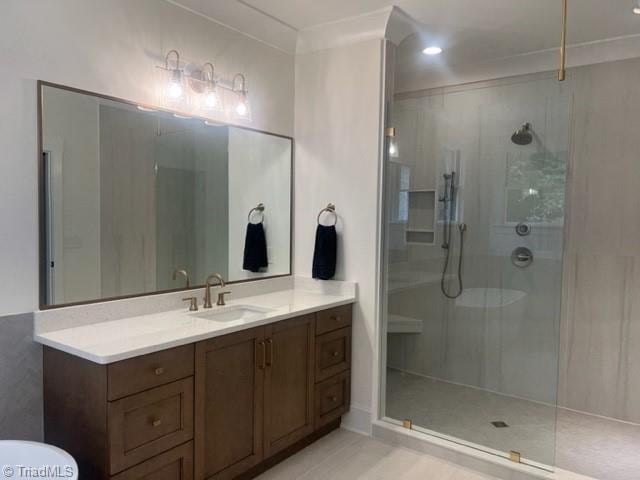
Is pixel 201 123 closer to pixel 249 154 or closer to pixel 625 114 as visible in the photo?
pixel 249 154

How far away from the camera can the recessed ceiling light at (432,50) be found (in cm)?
338

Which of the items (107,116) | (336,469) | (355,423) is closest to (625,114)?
(355,423)

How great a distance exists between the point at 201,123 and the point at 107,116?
0.57 m

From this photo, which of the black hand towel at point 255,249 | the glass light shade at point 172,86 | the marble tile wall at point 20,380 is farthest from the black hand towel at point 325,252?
the marble tile wall at point 20,380

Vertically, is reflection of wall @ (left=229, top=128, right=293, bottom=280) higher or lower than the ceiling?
lower

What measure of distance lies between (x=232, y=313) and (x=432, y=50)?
7.73 feet

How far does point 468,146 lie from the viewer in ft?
11.9

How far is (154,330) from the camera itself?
2.11 meters

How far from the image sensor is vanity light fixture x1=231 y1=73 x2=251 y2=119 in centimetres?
285

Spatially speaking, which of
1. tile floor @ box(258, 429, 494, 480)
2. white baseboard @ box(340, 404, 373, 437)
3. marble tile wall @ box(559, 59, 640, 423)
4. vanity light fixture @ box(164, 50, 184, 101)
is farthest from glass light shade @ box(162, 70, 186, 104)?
marble tile wall @ box(559, 59, 640, 423)

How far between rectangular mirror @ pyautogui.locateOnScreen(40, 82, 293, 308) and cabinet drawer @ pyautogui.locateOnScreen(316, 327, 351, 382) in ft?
2.06

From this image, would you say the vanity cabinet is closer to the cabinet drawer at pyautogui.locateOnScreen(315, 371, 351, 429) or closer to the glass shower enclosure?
the cabinet drawer at pyautogui.locateOnScreen(315, 371, 351, 429)

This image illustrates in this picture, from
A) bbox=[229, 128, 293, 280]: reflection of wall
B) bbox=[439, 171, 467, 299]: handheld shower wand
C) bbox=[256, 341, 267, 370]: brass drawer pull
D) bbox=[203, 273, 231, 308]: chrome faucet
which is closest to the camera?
bbox=[256, 341, 267, 370]: brass drawer pull

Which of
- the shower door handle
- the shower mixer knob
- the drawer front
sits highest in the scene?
the shower mixer knob
